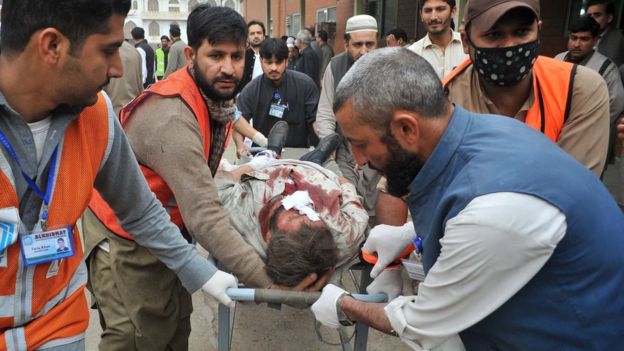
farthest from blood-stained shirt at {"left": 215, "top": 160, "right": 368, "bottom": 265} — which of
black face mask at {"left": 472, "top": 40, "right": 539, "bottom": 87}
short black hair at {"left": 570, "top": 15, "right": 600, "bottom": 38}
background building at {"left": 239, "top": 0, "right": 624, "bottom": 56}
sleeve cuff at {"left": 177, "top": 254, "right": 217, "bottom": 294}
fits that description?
short black hair at {"left": 570, "top": 15, "right": 600, "bottom": 38}

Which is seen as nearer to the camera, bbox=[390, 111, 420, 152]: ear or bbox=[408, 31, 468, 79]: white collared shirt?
bbox=[390, 111, 420, 152]: ear

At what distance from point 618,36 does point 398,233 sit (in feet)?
11.8

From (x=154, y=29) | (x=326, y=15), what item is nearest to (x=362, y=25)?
(x=326, y=15)

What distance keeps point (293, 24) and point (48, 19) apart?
A: 2129 centimetres

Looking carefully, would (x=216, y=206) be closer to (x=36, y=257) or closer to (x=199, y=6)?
(x=36, y=257)

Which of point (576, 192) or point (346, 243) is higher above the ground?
point (576, 192)

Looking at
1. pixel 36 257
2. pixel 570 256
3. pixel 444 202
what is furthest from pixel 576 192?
pixel 36 257

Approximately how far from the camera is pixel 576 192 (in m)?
1.16

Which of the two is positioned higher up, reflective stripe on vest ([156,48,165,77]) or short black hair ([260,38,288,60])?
short black hair ([260,38,288,60])

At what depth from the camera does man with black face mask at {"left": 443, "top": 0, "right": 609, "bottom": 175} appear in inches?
74.5

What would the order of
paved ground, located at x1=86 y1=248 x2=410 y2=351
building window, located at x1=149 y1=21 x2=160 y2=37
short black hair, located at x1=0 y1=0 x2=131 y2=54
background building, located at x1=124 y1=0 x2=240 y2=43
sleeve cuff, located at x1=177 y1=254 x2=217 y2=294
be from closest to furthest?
short black hair, located at x1=0 y1=0 x2=131 y2=54 → sleeve cuff, located at x1=177 y1=254 x2=217 y2=294 → paved ground, located at x1=86 y1=248 x2=410 y2=351 → background building, located at x1=124 y1=0 x2=240 y2=43 → building window, located at x1=149 y1=21 x2=160 y2=37

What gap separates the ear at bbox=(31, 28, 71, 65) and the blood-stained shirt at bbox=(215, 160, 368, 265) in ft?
4.02

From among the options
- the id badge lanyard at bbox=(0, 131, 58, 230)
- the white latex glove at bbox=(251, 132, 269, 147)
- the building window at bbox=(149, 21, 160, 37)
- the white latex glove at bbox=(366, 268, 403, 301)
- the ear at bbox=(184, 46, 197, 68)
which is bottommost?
the white latex glove at bbox=(366, 268, 403, 301)

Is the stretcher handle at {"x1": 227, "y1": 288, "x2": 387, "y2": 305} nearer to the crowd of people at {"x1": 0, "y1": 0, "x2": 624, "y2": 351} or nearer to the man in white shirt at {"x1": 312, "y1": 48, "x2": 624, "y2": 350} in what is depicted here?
the crowd of people at {"x1": 0, "y1": 0, "x2": 624, "y2": 351}
